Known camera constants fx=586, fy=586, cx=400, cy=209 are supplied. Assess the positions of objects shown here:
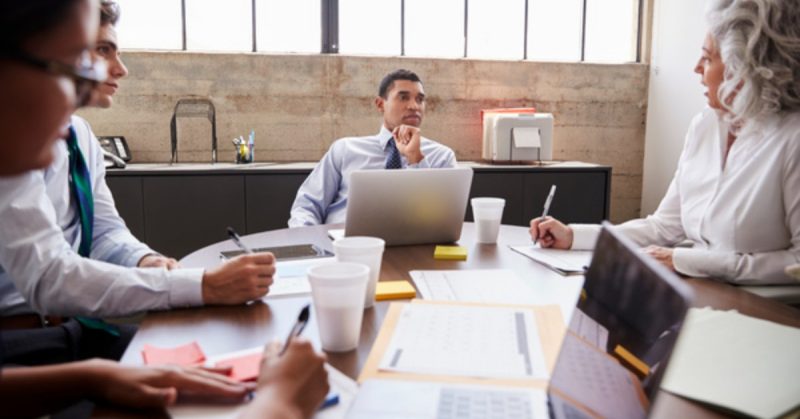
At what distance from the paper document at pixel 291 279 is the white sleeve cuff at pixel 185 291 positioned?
0.45 feet

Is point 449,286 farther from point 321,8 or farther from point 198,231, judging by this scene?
point 321,8

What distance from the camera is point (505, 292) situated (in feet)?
4.14

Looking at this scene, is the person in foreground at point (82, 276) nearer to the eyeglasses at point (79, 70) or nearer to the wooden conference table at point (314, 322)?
the wooden conference table at point (314, 322)

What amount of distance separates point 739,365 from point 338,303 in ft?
2.02

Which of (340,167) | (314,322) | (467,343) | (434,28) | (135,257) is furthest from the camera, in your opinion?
(434,28)

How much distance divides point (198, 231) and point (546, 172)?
2.29 m

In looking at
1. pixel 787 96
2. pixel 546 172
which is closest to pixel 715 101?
pixel 787 96

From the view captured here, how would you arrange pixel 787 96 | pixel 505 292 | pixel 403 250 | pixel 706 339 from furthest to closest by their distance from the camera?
pixel 403 250
pixel 787 96
pixel 505 292
pixel 706 339

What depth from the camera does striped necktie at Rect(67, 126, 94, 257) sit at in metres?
1.60

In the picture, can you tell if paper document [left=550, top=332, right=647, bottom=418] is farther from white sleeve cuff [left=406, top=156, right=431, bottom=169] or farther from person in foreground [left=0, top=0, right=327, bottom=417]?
white sleeve cuff [left=406, top=156, right=431, bottom=169]

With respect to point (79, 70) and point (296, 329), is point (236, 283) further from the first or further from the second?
point (79, 70)

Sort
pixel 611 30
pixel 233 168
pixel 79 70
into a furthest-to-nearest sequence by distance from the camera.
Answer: pixel 611 30, pixel 233 168, pixel 79 70

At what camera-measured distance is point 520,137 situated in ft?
13.2

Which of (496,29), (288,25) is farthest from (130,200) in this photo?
(496,29)
